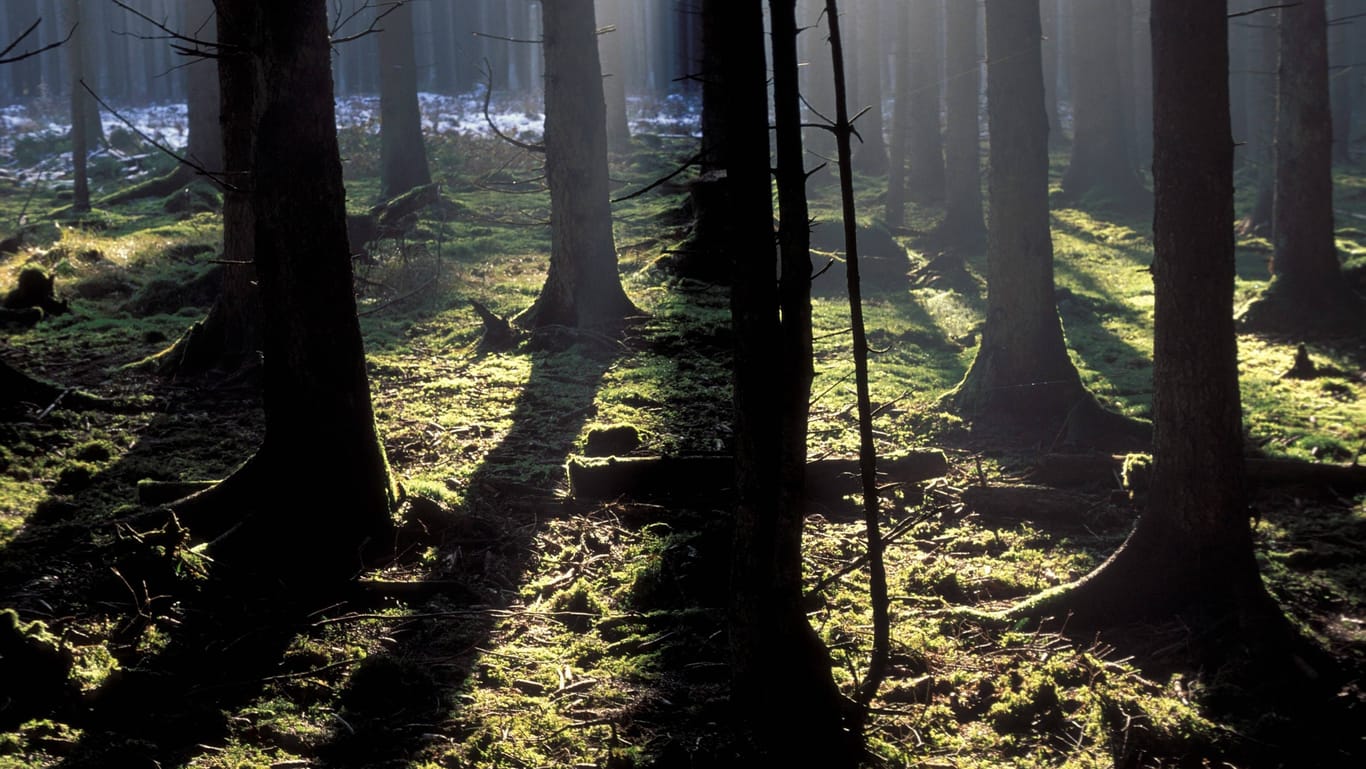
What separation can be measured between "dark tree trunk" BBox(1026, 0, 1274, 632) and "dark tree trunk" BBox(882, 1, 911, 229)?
1350 centimetres

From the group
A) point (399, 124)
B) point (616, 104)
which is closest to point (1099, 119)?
point (616, 104)

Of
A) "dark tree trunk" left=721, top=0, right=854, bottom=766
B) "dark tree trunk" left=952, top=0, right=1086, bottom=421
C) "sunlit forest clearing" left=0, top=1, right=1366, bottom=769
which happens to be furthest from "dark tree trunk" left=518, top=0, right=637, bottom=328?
"dark tree trunk" left=721, top=0, right=854, bottom=766

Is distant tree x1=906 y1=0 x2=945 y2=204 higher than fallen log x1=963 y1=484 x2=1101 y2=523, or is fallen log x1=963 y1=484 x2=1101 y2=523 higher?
distant tree x1=906 y1=0 x2=945 y2=204

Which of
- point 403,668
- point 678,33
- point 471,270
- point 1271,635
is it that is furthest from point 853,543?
point 678,33

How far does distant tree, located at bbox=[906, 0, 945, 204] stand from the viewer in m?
21.6

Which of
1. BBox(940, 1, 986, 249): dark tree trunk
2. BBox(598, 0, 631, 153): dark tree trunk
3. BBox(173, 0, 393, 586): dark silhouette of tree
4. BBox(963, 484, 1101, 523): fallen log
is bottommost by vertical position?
BBox(963, 484, 1101, 523): fallen log

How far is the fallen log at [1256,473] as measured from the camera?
24.4 ft

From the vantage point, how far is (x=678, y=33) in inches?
1724

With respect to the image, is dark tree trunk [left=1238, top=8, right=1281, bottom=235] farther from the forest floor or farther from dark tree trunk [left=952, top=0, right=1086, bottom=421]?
dark tree trunk [left=952, top=0, right=1086, bottom=421]

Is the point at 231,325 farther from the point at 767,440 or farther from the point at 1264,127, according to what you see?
the point at 1264,127

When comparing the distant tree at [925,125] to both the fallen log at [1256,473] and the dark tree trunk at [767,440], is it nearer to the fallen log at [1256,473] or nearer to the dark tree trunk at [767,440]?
the fallen log at [1256,473]

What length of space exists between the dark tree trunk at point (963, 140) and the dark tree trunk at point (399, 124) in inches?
381

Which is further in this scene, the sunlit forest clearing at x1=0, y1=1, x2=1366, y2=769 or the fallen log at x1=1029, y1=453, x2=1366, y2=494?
the fallen log at x1=1029, y1=453, x2=1366, y2=494

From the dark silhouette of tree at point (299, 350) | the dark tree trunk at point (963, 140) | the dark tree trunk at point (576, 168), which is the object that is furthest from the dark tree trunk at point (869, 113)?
the dark silhouette of tree at point (299, 350)
